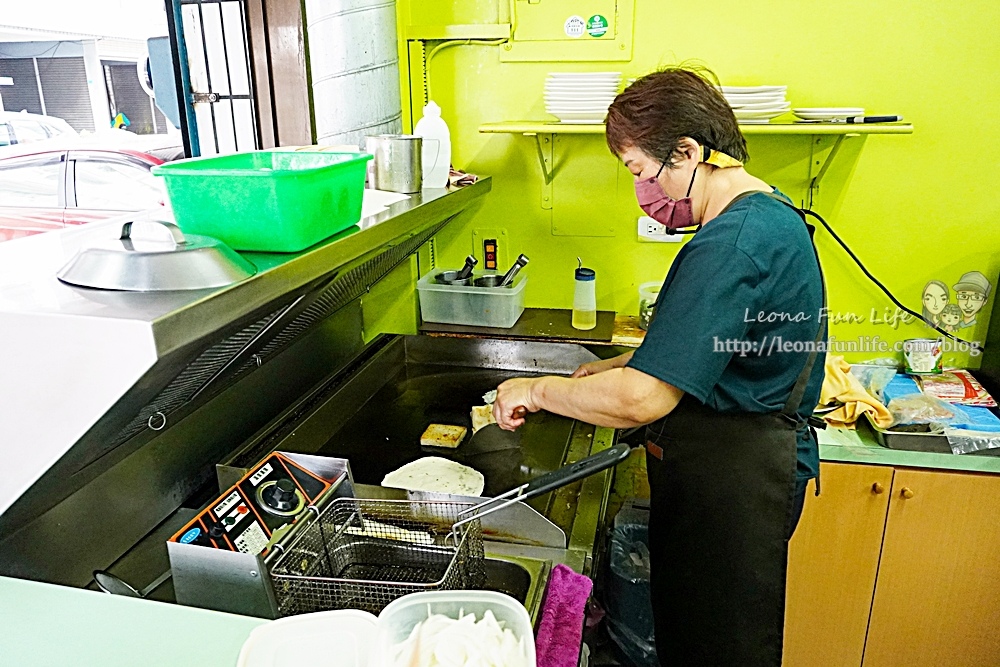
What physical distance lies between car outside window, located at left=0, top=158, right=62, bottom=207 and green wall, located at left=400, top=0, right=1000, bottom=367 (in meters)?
1.26

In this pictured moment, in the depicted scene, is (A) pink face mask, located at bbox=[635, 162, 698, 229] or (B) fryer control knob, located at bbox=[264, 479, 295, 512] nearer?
(B) fryer control knob, located at bbox=[264, 479, 295, 512]

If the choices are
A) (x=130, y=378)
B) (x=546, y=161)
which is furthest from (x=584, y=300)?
(x=130, y=378)

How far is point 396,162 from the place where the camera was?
1790 mm

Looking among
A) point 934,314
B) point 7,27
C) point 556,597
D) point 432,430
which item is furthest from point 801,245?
point 7,27

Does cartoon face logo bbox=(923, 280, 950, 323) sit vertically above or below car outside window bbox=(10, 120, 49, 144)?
below

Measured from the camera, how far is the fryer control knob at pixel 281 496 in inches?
49.9

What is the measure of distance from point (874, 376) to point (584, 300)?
3.37 ft

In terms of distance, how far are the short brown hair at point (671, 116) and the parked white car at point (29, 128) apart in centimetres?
145

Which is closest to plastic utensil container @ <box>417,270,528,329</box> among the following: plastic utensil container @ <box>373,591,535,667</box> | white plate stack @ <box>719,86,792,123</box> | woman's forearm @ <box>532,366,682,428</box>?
white plate stack @ <box>719,86,792,123</box>

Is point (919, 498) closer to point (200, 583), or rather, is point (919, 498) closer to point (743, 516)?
point (743, 516)

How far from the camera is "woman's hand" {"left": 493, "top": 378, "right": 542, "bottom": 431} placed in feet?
5.23

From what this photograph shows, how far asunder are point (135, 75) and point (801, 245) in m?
1.93

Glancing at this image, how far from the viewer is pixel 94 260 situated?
880mm

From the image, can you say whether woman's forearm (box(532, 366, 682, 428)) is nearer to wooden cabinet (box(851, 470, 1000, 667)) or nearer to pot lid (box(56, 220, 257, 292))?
pot lid (box(56, 220, 257, 292))
